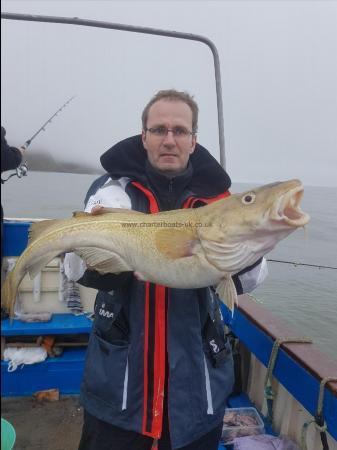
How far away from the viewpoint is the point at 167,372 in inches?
89.0

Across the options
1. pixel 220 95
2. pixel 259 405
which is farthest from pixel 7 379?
pixel 220 95

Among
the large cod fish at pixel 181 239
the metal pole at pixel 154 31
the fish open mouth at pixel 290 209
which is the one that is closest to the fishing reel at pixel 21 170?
the metal pole at pixel 154 31

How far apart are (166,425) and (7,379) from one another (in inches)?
128

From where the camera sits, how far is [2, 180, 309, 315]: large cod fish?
6.35 ft

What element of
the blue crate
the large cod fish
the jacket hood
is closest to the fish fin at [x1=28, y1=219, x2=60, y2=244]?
the large cod fish


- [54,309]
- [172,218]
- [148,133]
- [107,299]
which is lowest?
[54,309]

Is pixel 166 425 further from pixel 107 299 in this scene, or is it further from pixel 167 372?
pixel 107 299

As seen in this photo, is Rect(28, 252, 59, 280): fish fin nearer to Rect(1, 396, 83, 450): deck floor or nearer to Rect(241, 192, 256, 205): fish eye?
Rect(241, 192, 256, 205): fish eye

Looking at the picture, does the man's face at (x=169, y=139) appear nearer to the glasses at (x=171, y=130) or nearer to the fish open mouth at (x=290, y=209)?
the glasses at (x=171, y=130)

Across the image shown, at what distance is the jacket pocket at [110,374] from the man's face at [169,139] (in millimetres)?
1095

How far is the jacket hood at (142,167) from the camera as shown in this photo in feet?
8.28

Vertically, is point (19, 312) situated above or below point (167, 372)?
below

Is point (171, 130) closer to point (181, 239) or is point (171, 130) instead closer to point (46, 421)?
point (181, 239)

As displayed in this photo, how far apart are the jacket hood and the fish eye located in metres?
0.53
